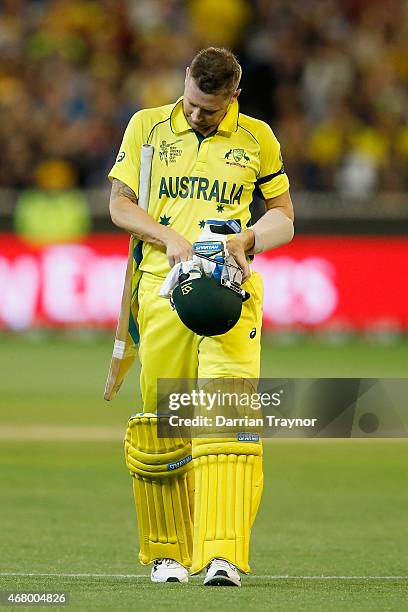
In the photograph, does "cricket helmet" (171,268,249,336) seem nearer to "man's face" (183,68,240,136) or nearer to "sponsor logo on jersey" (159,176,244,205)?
"sponsor logo on jersey" (159,176,244,205)

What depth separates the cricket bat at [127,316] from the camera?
6.38 m

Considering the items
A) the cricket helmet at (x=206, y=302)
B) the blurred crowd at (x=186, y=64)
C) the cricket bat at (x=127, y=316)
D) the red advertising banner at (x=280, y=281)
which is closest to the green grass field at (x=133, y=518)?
the cricket bat at (x=127, y=316)

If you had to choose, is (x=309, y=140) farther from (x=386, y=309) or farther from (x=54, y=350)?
(x=54, y=350)

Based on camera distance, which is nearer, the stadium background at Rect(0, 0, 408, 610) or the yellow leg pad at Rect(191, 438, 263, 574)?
the yellow leg pad at Rect(191, 438, 263, 574)

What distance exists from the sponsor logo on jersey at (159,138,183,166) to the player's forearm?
0.77 ft

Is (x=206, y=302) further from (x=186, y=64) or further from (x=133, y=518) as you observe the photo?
(x=186, y=64)

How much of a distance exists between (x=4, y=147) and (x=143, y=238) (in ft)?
47.3

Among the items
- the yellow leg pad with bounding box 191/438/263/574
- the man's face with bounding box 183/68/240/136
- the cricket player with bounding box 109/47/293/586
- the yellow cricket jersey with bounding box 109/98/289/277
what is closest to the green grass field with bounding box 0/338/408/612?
the yellow leg pad with bounding box 191/438/263/574

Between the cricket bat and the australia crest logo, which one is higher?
the australia crest logo

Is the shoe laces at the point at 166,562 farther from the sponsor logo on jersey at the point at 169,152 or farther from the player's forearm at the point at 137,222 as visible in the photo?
the sponsor logo on jersey at the point at 169,152

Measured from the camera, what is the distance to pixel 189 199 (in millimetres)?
6336

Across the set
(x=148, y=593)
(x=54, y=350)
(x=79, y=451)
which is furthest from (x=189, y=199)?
(x=54, y=350)

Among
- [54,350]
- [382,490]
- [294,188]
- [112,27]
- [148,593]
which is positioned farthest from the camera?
[112,27]

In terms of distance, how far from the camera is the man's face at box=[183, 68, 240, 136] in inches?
242
